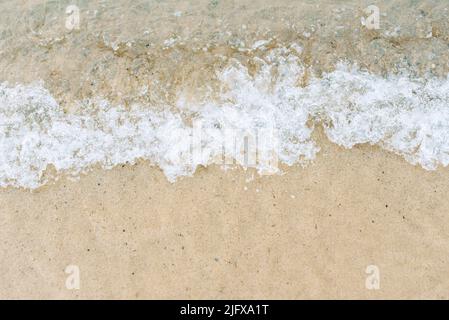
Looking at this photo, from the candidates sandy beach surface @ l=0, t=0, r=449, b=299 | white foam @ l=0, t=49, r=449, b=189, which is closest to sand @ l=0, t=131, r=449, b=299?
sandy beach surface @ l=0, t=0, r=449, b=299

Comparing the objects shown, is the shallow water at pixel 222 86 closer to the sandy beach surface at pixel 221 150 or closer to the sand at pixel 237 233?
the sandy beach surface at pixel 221 150

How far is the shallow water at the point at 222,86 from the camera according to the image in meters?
3.77

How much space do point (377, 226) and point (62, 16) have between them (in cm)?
314

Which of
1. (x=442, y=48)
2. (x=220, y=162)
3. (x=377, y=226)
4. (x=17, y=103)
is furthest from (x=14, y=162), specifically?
(x=442, y=48)

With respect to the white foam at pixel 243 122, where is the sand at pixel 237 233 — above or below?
below

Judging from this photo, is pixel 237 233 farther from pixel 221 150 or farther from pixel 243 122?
pixel 243 122

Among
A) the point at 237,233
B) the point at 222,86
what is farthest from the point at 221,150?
the point at 237,233

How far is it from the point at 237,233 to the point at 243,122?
34.2 inches

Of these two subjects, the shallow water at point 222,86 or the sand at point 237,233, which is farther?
the shallow water at point 222,86

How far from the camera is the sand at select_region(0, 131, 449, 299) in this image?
11.2 feet

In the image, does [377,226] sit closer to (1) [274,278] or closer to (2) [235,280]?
(1) [274,278]

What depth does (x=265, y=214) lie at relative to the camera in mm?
3551

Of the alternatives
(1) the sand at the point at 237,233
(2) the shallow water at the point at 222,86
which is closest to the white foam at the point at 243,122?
(2) the shallow water at the point at 222,86

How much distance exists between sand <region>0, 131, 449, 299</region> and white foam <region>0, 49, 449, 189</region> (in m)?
0.12
